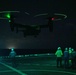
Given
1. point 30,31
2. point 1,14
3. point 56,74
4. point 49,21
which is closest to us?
point 56,74

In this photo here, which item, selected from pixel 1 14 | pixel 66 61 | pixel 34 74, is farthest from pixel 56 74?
pixel 1 14

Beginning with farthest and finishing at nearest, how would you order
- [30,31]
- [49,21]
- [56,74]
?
[30,31] < [49,21] < [56,74]

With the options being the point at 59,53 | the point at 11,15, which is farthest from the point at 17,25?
the point at 59,53

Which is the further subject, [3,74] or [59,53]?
[59,53]

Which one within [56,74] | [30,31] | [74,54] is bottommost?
[56,74]

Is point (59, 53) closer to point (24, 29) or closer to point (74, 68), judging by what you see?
point (74, 68)

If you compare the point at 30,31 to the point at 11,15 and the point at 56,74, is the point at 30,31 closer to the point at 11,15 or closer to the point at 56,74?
the point at 11,15

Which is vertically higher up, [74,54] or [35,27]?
[35,27]

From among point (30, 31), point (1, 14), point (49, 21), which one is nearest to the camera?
point (1, 14)

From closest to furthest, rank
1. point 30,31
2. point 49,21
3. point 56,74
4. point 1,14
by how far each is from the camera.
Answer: point 56,74 < point 1,14 < point 49,21 < point 30,31
